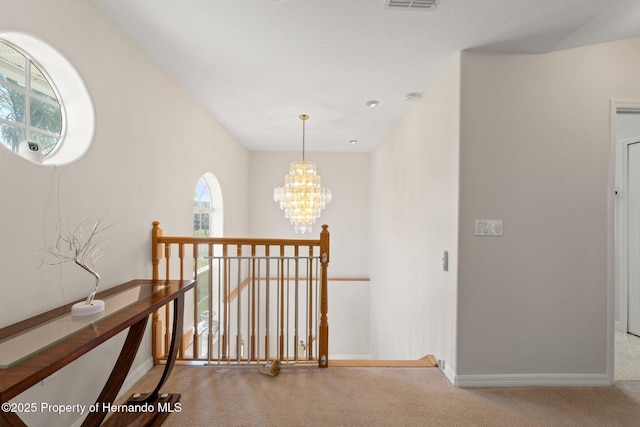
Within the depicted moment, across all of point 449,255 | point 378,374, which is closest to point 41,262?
point 378,374

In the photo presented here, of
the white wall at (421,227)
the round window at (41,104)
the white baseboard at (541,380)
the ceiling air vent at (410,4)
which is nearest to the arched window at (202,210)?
the round window at (41,104)

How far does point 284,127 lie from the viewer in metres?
4.21

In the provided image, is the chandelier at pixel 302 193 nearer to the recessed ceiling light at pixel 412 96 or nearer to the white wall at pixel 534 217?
the recessed ceiling light at pixel 412 96

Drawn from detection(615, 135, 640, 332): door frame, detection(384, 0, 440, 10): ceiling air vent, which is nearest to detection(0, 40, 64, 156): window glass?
detection(384, 0, 440, 10): ceiling air vent

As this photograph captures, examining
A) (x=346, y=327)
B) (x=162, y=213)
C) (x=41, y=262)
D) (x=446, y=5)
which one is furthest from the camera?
(x=346, y=327)

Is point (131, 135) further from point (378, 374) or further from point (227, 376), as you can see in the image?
point (378, 374)

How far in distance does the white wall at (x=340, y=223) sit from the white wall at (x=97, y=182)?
3.02 meters

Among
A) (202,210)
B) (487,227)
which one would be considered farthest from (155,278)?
(487,227)

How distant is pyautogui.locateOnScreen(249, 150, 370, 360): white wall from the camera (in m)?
5.95

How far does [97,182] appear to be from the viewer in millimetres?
1792

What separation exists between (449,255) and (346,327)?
166 inches

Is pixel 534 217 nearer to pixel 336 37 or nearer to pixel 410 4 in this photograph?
pixel 410 4

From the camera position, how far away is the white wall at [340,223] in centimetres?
595

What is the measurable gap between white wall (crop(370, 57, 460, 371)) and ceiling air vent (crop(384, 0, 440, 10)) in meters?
0.64
